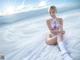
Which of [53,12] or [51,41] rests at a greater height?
[53,12]

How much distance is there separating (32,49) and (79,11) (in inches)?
21.1

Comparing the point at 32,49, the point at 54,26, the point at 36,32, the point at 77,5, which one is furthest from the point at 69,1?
the point at 32,49

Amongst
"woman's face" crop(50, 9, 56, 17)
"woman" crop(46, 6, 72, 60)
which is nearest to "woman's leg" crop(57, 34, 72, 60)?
"woman" crop(46, 6, 72, 60)

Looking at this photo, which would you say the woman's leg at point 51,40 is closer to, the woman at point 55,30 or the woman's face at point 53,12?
the woman at point 55,30

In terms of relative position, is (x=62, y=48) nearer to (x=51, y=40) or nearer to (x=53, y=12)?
(x=51, y=40)

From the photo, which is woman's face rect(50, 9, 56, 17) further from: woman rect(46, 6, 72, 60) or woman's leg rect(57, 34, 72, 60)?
woman's leg rect(57, 34, 72, 60)

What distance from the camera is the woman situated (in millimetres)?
1909

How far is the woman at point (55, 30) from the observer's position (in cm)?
191

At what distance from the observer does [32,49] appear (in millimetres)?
1963

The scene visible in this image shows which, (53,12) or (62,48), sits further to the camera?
(53,12)

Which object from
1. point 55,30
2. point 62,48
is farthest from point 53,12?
point 62,48

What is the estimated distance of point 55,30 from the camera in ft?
6.40

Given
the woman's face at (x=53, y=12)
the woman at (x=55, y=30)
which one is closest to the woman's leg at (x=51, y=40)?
the woman at (x=55, y=30)

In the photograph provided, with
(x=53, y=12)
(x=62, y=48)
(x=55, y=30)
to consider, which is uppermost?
(x=53, y=12)
